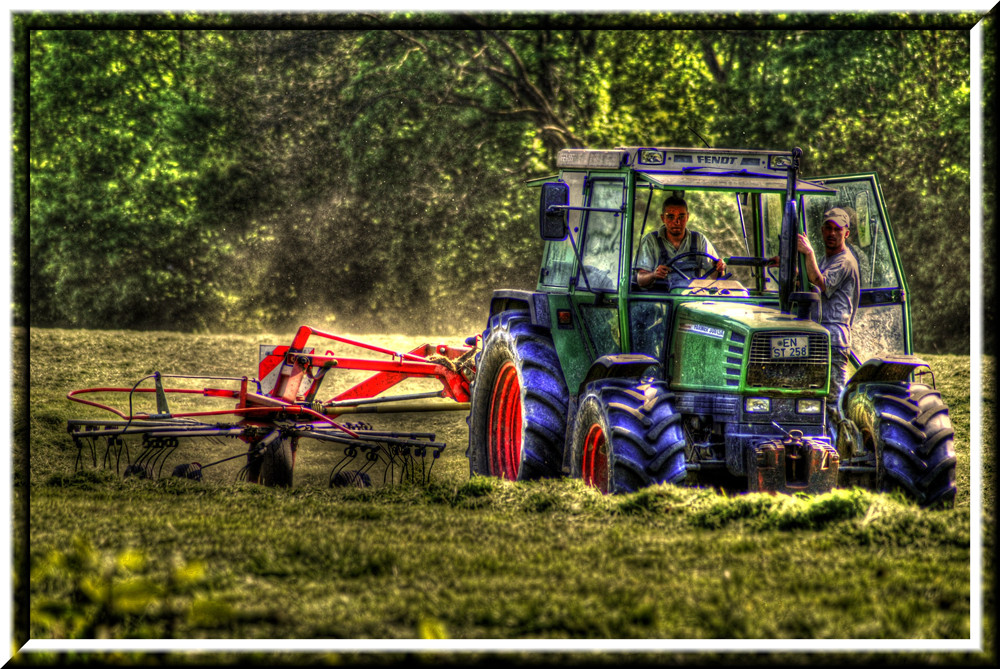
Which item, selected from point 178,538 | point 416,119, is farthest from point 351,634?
point 416,119

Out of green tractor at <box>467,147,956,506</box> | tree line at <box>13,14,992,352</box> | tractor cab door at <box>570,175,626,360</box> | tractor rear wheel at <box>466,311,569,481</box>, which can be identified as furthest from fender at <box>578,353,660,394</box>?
tree line at <box>13,14,992,352</box>

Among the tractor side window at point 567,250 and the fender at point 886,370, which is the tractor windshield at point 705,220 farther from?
the fender at point 886,370

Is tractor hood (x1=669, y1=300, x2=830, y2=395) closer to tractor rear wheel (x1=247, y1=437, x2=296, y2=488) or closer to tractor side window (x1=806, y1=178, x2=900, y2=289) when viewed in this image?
tractor side window (x1=806, y1=178, x2=900, y2=289)

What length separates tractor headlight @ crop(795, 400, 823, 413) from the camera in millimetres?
6863

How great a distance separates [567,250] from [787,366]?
1.98 meters

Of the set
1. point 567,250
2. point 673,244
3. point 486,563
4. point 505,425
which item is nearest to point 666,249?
point 673,244

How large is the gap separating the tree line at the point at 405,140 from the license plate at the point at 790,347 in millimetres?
5636

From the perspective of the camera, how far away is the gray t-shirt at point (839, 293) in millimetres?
7902

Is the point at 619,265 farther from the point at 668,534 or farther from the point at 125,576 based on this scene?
the point at 125,576

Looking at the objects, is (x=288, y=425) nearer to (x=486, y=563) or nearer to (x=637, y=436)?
(x=637, y=436)

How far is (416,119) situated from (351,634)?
8.76 metres

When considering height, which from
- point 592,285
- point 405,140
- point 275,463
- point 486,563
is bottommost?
point 486,563

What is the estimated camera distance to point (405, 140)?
12844 mm

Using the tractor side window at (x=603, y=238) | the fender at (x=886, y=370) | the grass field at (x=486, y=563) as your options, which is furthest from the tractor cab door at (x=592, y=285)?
the fender at (x=886, y=370)
